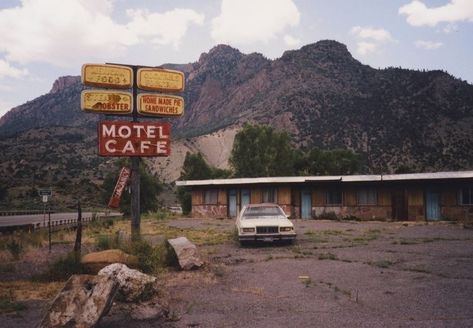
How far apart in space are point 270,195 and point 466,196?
12855 mm

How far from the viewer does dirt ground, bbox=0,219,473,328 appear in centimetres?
640

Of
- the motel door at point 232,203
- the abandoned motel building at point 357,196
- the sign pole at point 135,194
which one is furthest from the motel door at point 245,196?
the sign pole at point 135,194

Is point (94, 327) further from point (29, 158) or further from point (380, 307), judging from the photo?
point (29, 158)

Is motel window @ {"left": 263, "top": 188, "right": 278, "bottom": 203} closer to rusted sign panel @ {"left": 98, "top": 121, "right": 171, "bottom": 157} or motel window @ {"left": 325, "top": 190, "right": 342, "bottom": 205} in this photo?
motel window @ {"left": 325, "top": 190, "right": 342, "bottom": 205}

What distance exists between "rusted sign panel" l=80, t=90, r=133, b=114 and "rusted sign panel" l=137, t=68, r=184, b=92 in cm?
69

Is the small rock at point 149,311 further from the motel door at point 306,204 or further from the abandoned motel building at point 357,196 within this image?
the motel door at point 306,204

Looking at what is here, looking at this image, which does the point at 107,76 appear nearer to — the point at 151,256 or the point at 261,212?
the point at 151,256

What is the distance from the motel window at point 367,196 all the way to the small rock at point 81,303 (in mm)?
24535

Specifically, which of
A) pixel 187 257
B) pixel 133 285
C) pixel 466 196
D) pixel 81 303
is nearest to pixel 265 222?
→ pixel 187 257

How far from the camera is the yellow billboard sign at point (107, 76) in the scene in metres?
13.8

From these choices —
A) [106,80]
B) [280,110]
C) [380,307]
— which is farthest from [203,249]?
[280,110]

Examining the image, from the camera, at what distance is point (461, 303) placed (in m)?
6.97

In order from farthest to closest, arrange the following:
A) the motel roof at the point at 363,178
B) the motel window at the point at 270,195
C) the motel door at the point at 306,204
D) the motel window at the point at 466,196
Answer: the motel window at the point at 270,195 < the motel door at the point at 306,204 < the motel window at the point at 466,196 < the motel roof at the point at 363,178

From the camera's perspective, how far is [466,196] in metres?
25.8
